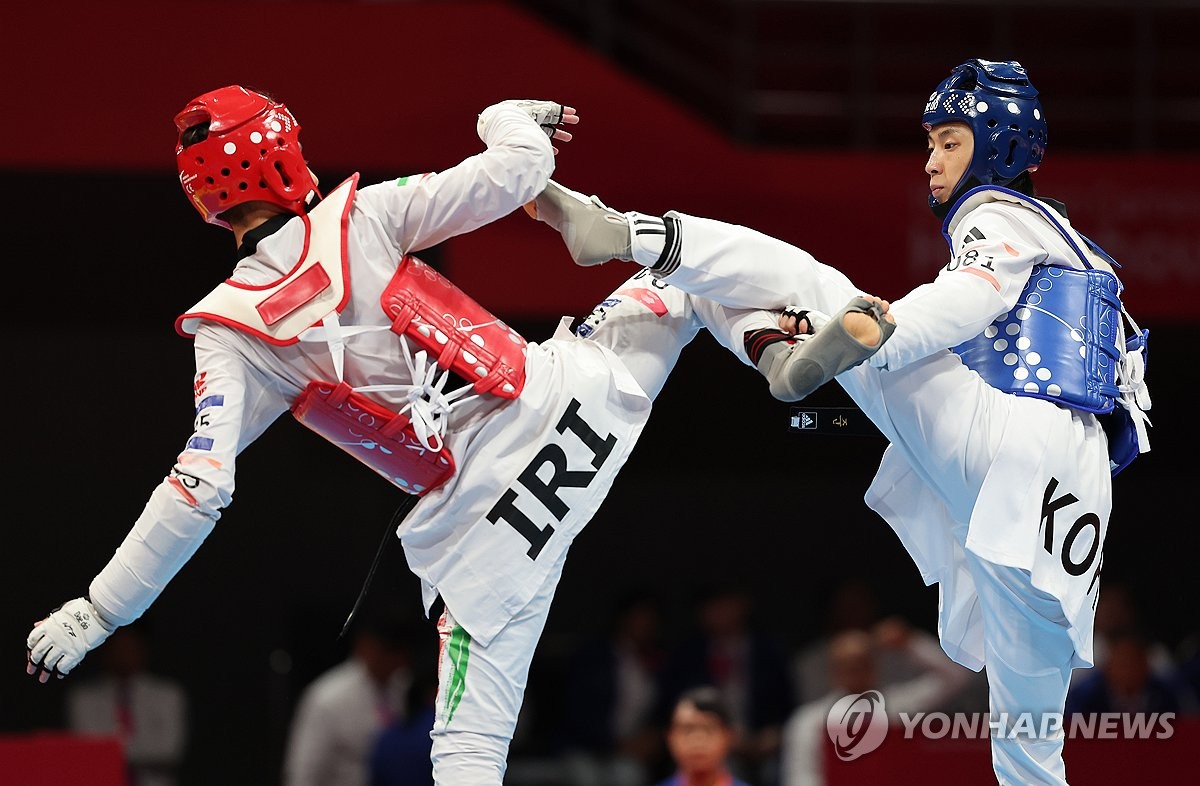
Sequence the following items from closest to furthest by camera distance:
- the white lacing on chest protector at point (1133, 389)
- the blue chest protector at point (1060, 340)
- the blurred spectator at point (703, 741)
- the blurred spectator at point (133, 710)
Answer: the blue chest protector at point (1060, 340) < the white lacing on chest protector at point (1133, 389) < the blurred spectator at point (703, 741) < the blurred spectator at point (133, 710)

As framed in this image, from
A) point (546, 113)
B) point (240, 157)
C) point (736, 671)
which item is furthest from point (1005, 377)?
point (736, 671)

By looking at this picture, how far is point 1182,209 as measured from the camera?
786 centimetres

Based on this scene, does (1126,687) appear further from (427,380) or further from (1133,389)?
(427,380)

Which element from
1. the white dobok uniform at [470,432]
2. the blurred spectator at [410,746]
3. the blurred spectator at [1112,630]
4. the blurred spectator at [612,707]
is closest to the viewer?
the white dobok uniform at [470,432]

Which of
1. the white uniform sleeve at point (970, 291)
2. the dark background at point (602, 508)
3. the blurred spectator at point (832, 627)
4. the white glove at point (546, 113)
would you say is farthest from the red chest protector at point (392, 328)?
the blurred spectator at point (832, 627)

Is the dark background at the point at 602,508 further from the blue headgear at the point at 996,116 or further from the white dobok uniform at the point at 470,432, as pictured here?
the white dobok uniform at the point at 470,432

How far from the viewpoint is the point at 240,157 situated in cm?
393

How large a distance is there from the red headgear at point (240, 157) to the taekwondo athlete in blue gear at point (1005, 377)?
0.72 meters

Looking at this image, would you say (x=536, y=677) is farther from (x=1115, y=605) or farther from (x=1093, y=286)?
(x=1093, y=286)

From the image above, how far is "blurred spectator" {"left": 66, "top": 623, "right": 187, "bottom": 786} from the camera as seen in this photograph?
26.0 ft

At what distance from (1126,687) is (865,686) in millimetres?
995

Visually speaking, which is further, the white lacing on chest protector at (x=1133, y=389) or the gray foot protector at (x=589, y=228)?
the white lacing on chest protector at (x=1133, y=389)

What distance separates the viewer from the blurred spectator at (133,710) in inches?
312

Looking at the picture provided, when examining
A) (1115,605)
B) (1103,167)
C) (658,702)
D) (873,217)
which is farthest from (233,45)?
(1115,605)
